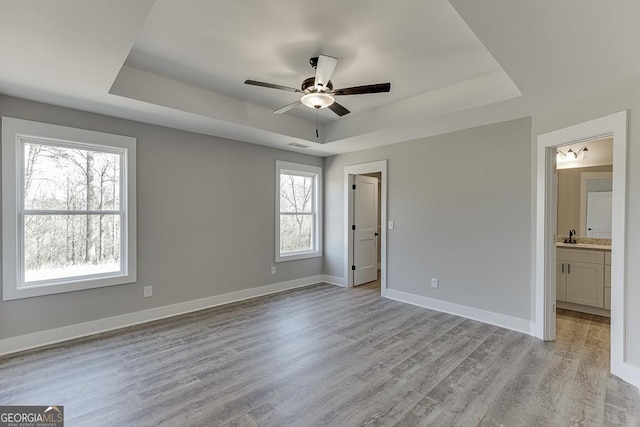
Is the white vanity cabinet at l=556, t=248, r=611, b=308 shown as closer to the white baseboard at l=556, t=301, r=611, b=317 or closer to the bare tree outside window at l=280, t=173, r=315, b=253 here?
the white baseboard at l=556, t=301, r=611, b=317

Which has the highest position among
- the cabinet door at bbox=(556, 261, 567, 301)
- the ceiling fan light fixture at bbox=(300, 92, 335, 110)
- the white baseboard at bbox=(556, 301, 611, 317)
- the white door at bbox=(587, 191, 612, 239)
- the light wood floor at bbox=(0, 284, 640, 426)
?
the ceiling fan light fixture at bbox=(300, 92, 335, 110)

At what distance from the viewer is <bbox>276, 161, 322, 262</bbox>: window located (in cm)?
532

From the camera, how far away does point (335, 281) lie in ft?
18.8

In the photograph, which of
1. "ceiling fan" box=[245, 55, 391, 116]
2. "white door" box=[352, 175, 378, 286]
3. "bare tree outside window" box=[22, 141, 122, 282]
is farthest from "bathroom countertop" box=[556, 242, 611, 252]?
"bare tree outside window" box=[22, 141, 122, 282]

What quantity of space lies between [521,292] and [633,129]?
1.93 metres

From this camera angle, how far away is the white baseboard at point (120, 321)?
2.99 meters

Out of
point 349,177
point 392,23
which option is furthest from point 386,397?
point 349,177

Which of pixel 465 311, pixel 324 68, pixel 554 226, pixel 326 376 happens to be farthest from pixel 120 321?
pixel 554 226

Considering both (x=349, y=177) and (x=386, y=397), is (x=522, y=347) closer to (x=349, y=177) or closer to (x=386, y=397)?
(x=386, y=397)

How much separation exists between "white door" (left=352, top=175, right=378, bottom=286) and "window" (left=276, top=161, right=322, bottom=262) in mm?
708

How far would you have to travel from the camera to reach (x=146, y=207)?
→ 379 cm

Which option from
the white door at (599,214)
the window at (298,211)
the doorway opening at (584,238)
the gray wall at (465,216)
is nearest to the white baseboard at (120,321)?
the window at (298,211)

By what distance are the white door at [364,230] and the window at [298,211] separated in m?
0.71

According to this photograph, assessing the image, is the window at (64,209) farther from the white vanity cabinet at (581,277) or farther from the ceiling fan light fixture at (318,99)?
the white vanity cabinet at (581,277)
